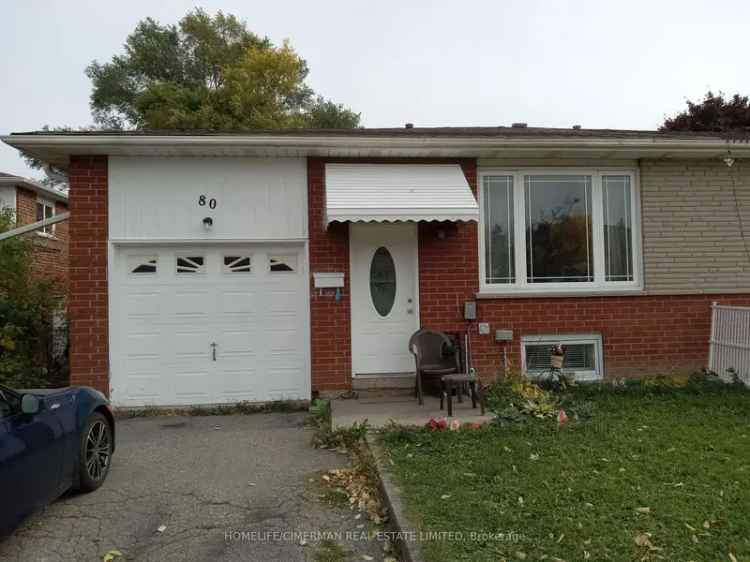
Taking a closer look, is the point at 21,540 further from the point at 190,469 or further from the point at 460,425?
the point at 460,425

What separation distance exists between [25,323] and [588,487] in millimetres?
7694

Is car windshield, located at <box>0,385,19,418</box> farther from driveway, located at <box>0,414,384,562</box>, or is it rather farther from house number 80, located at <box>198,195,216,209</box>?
house number 80, located at <box>198,195,216,209</box>

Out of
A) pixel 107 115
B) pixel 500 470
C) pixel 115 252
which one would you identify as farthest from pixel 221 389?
pixel 107 115

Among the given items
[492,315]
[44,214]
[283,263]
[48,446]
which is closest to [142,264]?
[283,263]

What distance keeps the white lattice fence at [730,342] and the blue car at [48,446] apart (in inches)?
294

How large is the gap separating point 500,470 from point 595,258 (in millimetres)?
A: 4438

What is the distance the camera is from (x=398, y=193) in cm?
680

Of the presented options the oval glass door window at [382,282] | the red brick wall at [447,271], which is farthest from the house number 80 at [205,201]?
the red brick wall at [447,271]

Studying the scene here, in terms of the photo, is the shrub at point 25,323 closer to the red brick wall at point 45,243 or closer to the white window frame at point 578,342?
the red brick wall at point 45,243

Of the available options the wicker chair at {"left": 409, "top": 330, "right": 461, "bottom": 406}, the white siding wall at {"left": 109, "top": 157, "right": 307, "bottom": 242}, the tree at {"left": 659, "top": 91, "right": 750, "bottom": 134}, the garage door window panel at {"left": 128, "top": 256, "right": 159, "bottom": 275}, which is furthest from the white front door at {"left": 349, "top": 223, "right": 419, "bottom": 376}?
the tree at {"left": 659, "top": 91, "right": 750, "bottom": 134}

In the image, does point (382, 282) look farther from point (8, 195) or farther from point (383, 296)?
point (8, 195)

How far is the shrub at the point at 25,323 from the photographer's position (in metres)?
7.42

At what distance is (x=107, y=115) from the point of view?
101ft

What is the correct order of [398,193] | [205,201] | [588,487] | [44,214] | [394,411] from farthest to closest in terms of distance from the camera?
1. [44,214]
2. [205,201]
3. [398,193]
4. [394,411]
5. [588,487]
